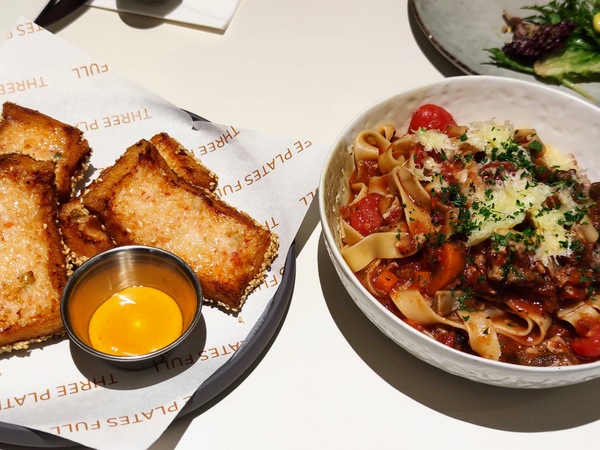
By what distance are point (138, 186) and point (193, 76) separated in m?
1.42

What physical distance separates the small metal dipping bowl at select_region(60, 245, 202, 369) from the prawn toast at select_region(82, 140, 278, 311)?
16 cm

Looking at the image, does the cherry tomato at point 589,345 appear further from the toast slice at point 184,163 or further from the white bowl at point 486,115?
the toast slice at point 184,163

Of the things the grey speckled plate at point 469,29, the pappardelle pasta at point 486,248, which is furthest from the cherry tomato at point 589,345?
the grey speckled plate at point 469,29

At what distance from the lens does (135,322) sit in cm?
293

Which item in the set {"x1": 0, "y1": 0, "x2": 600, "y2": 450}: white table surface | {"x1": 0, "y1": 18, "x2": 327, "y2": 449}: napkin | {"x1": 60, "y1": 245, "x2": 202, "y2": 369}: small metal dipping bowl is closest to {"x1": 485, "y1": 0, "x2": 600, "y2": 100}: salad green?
{"x1": 0, "y1": 0, "x2": 600, "y2": 450}: white table surface

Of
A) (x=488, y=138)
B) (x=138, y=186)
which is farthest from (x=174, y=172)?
(x=488, y=138)

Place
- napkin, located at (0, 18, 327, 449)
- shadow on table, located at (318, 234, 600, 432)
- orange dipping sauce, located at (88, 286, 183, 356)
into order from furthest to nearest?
shadow on table, located at (318, 234, 600, 432) → orange dipping sauce, located at (88, 286, 183, 356) → napkin, located at (0, 18, 327, 449)

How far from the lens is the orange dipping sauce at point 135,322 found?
2.83 meters

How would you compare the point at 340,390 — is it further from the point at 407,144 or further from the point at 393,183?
the point at 407,144

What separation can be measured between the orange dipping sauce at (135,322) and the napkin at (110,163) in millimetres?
130

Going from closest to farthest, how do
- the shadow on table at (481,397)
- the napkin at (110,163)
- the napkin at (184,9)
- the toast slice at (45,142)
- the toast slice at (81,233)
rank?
the napkin at (110,163), the shadow on table at (481,397), the toast slice at (81,233), the toast slice at (45,142), the napkin at (184,9)

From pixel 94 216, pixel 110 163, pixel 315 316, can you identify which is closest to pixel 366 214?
pixel 315 316

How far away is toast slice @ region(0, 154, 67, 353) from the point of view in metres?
2.89

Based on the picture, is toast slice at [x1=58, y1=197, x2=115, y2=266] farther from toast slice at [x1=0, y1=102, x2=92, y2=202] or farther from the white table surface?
the white table surface
